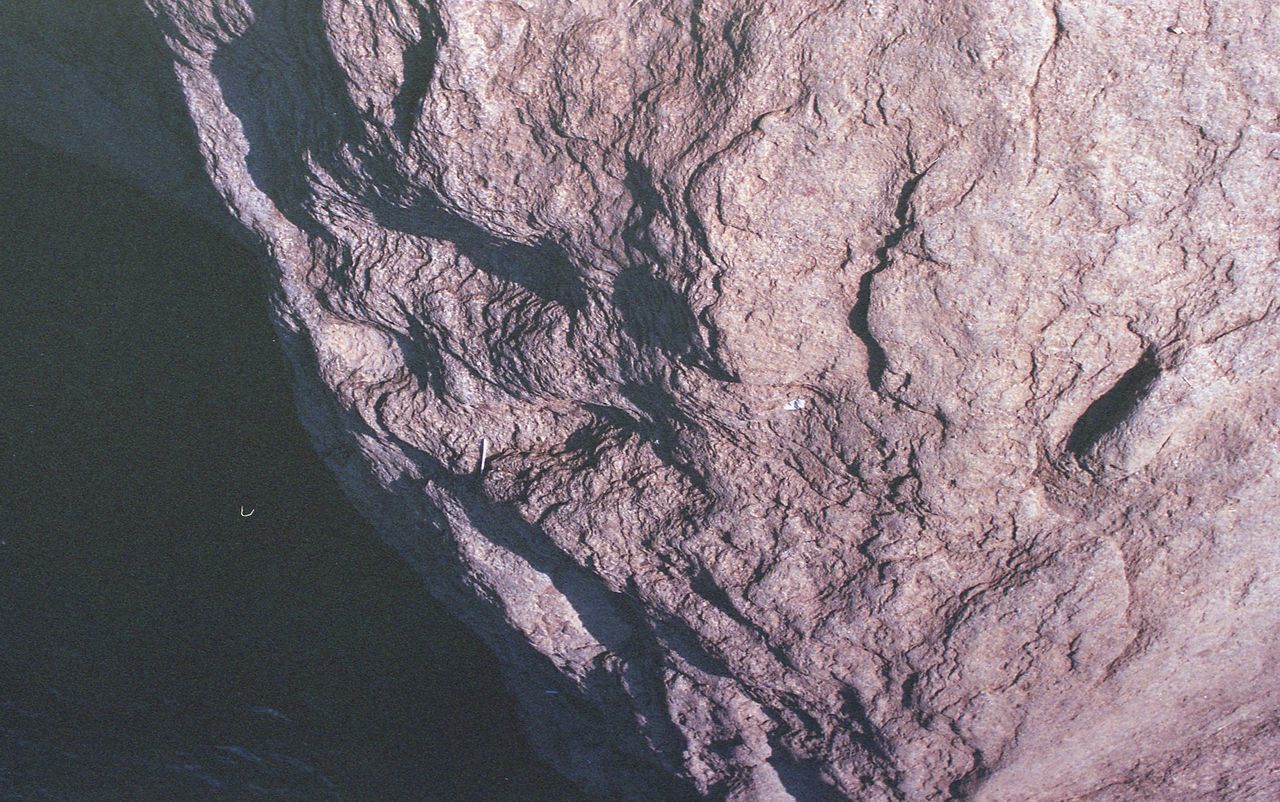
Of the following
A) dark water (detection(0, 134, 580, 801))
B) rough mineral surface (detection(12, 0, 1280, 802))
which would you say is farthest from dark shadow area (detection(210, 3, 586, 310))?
dark water (detection(0, 134, 580, 801))

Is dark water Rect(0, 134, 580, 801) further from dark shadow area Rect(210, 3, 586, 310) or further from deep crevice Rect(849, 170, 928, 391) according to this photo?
deep crevice Rect(849, 170, 928, 391)

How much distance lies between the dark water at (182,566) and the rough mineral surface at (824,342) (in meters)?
0.56

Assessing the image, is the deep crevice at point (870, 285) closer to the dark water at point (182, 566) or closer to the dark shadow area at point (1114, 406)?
the dark shadow area at point (1114, 406)

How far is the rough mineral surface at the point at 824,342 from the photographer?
43.3 inches

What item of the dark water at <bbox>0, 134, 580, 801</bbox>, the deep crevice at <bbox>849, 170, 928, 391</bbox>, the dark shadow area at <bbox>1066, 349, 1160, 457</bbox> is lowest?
the dark shadow area at <bbox>1066, 349, 1160, 457</bbox>

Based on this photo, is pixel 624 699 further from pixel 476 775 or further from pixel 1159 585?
pixel 1159 585

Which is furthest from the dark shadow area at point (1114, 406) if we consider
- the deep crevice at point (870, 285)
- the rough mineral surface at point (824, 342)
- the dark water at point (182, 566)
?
the dark water at point (182, 566)

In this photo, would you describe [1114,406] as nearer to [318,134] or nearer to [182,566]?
[318,134]

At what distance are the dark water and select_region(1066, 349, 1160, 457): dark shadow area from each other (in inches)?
61.8

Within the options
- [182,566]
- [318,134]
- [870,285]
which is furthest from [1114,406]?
[182,566]

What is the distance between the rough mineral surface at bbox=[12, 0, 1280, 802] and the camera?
110 centimetres

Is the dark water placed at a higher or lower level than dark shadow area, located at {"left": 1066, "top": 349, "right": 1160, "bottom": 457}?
higher

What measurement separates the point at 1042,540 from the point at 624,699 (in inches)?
37.6

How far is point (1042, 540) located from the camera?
1.34 metres
